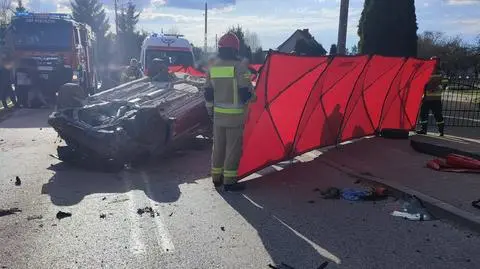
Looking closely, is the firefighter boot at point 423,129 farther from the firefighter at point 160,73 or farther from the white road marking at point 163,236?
the white road marking at point 163,236

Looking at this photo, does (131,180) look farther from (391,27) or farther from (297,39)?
(391,27)

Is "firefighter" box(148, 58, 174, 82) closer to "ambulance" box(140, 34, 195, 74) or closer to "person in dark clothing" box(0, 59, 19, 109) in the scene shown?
"ambulance" box(140, 34, 195, 74)

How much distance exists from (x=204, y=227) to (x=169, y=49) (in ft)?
47.5

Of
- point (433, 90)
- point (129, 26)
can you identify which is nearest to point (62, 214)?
point (433, 90)

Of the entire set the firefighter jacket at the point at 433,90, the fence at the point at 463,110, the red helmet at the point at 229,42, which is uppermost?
the red helmet at the point at 229,42

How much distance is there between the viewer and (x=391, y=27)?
17.2 meters

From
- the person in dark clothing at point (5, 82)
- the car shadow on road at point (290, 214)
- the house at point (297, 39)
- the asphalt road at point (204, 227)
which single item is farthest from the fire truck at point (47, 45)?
the car shadow on road at point (290, 214)

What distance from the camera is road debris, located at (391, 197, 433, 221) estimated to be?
5719 mm

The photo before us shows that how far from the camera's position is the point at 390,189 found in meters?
6.79

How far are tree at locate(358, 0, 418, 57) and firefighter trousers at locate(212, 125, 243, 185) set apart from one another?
1167 centimetres

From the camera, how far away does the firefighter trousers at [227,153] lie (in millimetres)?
A: 7008

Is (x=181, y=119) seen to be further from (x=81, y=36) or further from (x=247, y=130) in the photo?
(x=81, y=36)

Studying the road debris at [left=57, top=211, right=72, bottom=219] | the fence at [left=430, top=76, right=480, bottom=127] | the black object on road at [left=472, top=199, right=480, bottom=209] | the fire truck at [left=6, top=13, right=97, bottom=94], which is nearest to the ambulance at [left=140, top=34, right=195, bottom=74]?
the fire truck at [left=6, top=13, right=97, bottom=94]

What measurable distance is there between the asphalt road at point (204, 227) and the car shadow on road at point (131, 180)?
0.02 m
